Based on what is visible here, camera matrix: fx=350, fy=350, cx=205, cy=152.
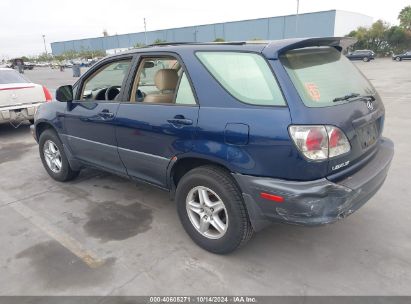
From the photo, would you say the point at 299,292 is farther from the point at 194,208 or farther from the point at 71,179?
the point at 71,179

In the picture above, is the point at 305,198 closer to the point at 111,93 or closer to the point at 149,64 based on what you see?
the point at 149,64

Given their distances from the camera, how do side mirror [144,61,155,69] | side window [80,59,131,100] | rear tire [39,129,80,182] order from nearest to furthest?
side mirror [144,61,155,69] → side window [80,59,131,100] → rear tire [39,129,80,182]

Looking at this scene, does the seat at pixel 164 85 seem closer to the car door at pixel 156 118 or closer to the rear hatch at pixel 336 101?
the car door at pixel 156 118

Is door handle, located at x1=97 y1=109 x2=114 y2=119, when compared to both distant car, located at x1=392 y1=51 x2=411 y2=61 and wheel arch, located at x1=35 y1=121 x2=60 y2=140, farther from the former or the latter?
distant car, located at x1=392 y1=51 x2=411 y2=61

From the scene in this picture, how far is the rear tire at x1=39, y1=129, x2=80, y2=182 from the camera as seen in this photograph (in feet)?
15.2

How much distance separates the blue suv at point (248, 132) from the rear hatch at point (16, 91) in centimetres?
482

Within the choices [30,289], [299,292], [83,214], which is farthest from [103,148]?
[299,292]

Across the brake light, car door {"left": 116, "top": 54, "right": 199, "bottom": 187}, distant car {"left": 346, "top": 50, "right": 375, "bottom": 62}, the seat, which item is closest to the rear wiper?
the brake light

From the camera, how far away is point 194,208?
309 centimetres

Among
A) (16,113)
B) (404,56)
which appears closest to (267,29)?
(404,56)

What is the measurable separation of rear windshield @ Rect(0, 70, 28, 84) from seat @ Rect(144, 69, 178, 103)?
231 inches

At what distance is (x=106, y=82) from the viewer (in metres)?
4.26

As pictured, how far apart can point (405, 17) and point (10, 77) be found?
69788mm

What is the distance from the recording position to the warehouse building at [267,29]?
64438mm
